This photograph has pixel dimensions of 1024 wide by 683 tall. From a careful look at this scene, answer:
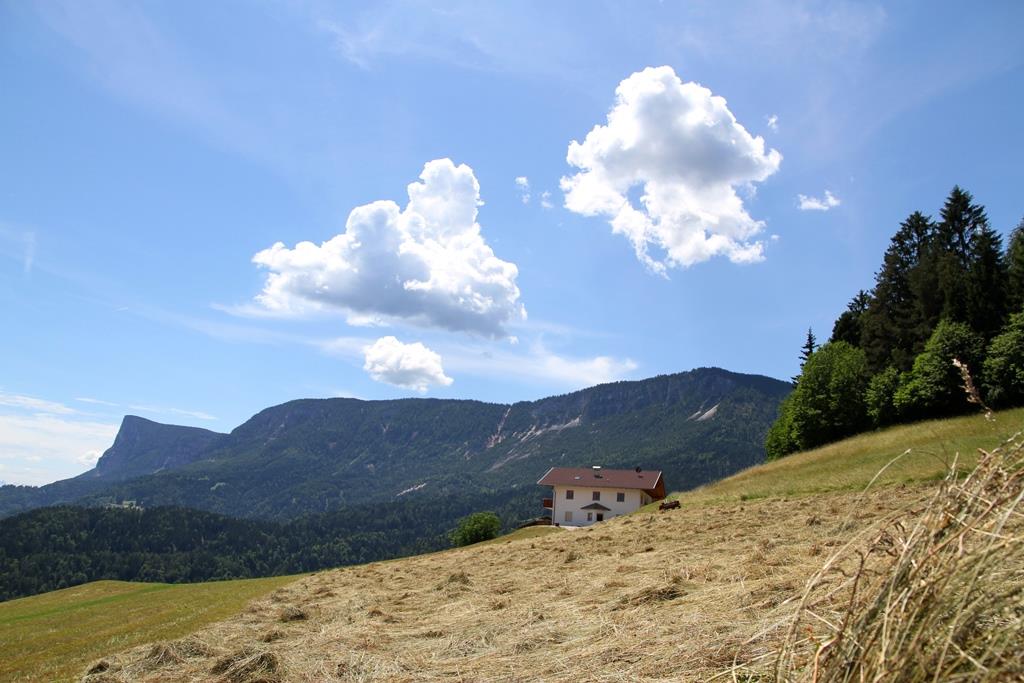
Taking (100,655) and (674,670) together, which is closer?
(674,670)

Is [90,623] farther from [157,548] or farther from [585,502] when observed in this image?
[157,548]

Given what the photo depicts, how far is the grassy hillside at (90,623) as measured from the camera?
11.4 metres

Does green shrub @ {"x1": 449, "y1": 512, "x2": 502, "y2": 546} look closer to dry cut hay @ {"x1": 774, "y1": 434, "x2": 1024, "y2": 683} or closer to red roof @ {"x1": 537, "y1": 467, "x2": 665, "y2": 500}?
red roof @ {"x1": 537, "y1": 467, "x2": 665, "y2": 500}

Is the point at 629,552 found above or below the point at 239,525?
above

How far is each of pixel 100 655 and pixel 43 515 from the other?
195m

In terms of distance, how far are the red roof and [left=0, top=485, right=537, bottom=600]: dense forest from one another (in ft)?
262

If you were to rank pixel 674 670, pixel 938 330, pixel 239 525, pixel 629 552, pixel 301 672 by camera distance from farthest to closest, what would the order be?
1. pixel 239 525
2. pixel 938 330
3. pixel 629 552
4. pixel 301 672
5. pixel 674 670

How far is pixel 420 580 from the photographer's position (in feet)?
60.6

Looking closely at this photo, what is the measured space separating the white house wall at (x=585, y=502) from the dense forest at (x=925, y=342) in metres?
17.2

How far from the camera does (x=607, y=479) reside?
3110 inches

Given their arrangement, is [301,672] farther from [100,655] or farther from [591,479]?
[591,479]

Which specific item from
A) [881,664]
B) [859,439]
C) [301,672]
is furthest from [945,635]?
[859,439]

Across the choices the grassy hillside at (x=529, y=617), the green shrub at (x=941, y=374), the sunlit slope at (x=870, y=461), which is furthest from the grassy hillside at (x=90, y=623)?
the green shrub at (x=941, y=374)

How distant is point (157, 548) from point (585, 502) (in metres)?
146
